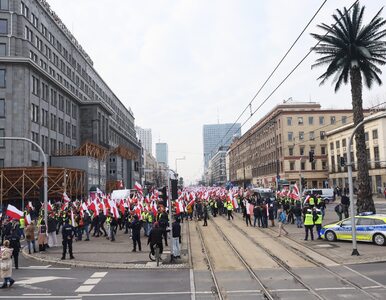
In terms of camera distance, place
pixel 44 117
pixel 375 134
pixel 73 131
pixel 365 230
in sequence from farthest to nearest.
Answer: pixel 73 131, pixel 44 117, pixel 375 134, pixel 365 230

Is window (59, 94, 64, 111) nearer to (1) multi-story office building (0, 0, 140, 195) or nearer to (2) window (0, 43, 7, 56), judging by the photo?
(1) multi-story office building (0, 0, 140, 195)

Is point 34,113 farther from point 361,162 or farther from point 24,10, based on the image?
point 361,162

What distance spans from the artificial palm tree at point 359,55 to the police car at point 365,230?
791 centimetres

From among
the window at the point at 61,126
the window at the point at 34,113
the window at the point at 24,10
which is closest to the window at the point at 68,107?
the window at the point at 61,126

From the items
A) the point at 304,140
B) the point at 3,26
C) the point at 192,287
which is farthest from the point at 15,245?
the point at 304,140

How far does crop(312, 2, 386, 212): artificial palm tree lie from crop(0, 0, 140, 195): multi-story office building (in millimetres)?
39960

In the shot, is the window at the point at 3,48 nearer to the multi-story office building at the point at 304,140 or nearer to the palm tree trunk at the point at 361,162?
the palm tree trunk at the point at 361,162

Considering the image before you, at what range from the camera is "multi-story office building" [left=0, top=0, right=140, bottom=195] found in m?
54.0

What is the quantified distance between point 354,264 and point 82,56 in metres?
82.7

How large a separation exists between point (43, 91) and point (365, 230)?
52875mm

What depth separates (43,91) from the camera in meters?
61.8

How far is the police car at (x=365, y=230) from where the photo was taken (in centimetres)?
1947

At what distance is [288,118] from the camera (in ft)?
279

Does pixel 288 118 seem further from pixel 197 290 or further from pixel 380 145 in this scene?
pixel 197 290
